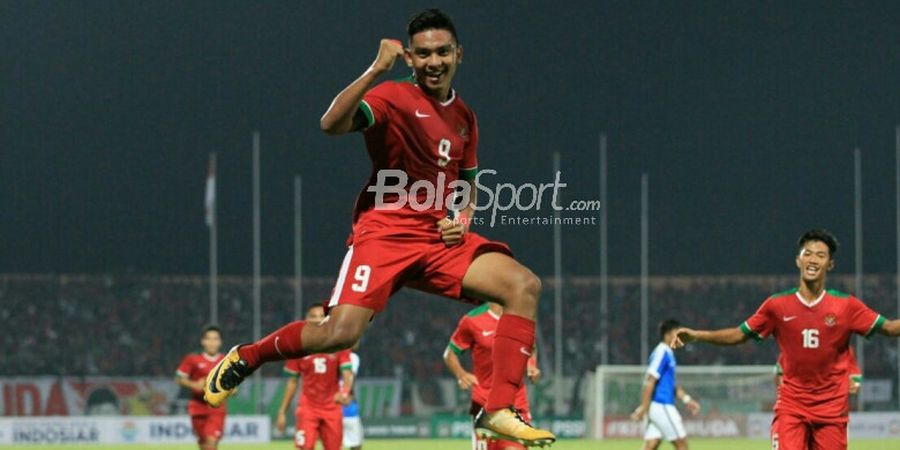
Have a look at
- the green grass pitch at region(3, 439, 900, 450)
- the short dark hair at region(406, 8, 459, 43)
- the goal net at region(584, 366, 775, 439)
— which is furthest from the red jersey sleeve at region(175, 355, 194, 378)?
the goal net at region(584, 366, 775, 439)

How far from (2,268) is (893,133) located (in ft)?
67.1

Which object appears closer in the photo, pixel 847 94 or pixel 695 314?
pixel 695 314

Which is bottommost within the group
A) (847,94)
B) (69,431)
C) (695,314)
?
(69,431)

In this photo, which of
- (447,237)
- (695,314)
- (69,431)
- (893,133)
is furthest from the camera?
(893,133)

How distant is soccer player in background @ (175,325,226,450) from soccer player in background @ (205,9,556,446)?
31.9ft

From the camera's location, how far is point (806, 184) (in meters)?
30.9

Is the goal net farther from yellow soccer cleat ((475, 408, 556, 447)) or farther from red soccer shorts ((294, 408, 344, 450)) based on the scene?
yellow soccer cleat ((475, 408, 556, 447))

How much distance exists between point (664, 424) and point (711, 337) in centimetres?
617

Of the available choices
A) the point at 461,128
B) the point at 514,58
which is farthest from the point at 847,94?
the point at 461,128

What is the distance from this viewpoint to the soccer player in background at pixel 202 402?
1633 centimetres

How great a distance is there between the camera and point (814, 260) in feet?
32.0

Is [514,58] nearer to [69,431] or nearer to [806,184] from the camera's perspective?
[806,184]

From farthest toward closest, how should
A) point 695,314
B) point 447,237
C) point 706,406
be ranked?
1. point 695,314
2. point 706,406
3. point 447,237

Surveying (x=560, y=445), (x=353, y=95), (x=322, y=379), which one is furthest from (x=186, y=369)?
(x=353, y=95)
